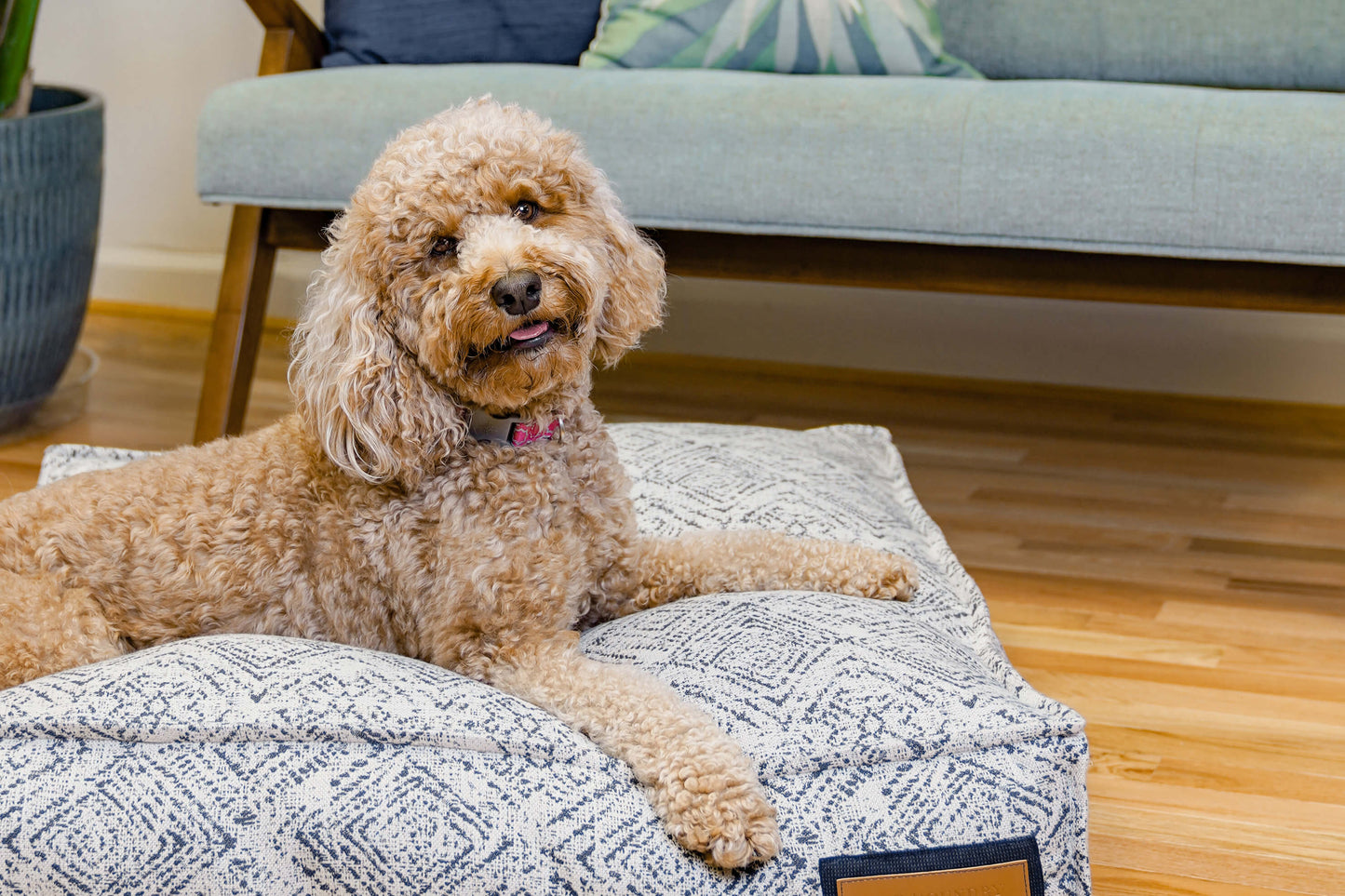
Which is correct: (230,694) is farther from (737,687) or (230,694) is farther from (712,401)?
(712,401)

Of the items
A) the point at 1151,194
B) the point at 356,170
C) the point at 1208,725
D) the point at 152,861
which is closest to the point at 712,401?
the point at 356,170

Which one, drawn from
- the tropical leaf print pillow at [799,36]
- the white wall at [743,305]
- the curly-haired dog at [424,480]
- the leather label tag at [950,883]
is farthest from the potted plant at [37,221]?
the leather label tag at [950,883]

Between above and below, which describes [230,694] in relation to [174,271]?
above

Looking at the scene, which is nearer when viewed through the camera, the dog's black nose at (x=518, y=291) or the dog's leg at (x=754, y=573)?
the dog's black nose at (x=518, y=291)

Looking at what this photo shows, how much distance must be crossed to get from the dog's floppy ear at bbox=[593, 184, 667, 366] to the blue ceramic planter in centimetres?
165

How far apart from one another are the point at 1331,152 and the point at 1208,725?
763 mm

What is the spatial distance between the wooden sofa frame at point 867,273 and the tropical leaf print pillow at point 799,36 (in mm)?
428

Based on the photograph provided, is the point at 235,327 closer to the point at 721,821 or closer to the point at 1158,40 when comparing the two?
the point at 721,821

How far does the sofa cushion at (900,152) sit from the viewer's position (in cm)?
180

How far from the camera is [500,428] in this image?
1361mm

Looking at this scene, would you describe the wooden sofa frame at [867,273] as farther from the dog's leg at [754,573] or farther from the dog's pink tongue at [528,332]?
the dog's pink tongue at [528,332]

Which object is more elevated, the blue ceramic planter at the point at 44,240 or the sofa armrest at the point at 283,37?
the sofa armrest at the point at 283,37

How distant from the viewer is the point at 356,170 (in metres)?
2.10

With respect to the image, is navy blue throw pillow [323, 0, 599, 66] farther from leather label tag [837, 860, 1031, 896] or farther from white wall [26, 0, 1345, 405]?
leather label tag [837, 860, 1031, 896]
